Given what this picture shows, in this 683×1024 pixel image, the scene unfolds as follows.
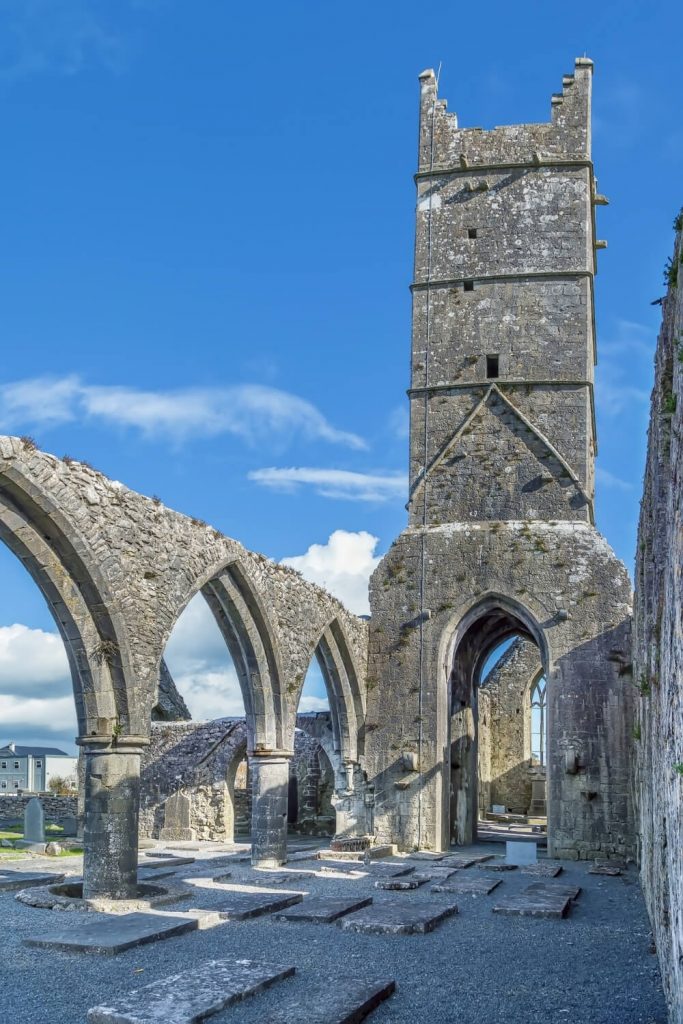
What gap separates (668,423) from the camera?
5391 millimetres

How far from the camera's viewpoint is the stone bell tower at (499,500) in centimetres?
1573

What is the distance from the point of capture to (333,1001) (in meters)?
5.55

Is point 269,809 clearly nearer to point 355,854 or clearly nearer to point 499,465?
point 355,854

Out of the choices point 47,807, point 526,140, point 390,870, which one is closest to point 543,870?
point 390,870

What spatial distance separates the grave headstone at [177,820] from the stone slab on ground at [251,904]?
917cm

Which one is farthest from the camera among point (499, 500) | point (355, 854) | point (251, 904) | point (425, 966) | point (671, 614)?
point (499, 500)

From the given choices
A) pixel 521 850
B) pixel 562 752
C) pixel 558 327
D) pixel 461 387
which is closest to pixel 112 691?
pixel 521 850

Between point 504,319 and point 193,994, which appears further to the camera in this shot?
point 504,319

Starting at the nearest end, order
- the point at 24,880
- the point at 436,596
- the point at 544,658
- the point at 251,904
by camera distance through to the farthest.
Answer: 1. the point at 251,904
2. the point at 24,880
3. the point at 544,658
4. the point at 436,596

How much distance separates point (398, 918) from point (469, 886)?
277cm

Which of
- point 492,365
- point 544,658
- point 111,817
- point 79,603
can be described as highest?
point 492,365

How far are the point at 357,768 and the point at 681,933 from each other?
1329 centimetres

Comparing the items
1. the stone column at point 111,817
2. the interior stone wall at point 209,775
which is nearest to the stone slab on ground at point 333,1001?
the stone column at point 111,817

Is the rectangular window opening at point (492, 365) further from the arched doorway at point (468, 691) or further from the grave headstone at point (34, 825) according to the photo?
the grave headstone at point (34, 825)
